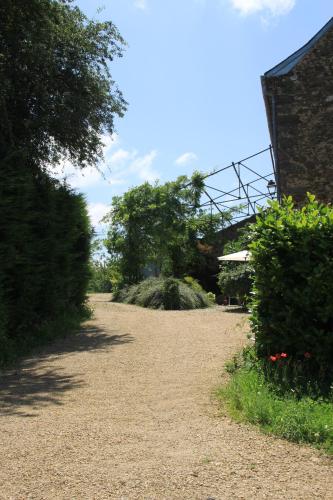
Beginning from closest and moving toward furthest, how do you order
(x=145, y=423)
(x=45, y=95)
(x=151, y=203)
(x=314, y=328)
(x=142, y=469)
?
(x=142, y=469) → (x=145, y=423) → (x=314, y=328) → (x=45, y=95) → (x=151, y=203)

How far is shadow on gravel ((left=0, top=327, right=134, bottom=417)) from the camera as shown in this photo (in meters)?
6.26

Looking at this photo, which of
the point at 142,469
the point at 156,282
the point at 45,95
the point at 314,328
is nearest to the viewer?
the point at 142,469

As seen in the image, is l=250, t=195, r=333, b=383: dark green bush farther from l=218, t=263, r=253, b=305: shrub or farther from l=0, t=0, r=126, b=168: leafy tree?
l=218, t=263, r=253, b=305: shrub

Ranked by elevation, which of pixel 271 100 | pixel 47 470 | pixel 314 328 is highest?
pixel 271 100

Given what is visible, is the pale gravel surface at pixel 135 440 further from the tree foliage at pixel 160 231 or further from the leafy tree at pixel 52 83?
the tree foliage at pixel 160 231

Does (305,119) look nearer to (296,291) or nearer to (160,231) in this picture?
(296,291)

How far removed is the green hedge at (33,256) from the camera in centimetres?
958

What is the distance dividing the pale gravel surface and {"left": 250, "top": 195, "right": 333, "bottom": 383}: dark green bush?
1063 mm

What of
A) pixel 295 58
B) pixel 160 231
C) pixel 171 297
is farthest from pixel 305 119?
pixel 160 231

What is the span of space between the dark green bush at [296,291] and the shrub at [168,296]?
38.9ft

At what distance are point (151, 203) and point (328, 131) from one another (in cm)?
1599

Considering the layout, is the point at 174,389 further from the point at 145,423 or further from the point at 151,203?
the point at 151,203

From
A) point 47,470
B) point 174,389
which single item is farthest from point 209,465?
point 174,389

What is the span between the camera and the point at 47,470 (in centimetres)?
406
